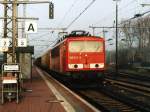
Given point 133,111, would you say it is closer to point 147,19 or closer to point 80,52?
point 80,52

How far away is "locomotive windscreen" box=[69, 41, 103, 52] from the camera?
26553 mm

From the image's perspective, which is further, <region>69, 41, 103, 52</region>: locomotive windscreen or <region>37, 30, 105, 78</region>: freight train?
<region>69, 41, 103, 52</region>: locomotive windscreen

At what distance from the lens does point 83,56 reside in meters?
26.3

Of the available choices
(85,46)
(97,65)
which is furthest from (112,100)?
(85,46)

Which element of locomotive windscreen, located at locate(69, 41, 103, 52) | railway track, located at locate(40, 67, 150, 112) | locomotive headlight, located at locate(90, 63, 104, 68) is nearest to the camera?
railway track, located at locate(40, 67, 150, 112)

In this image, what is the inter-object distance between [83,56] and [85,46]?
77 centimetres

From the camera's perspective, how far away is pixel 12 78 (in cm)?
1744

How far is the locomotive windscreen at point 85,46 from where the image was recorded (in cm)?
2655

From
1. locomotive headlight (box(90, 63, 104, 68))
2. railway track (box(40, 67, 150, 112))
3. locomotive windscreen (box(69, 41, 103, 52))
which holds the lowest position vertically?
railway track (box(40, 67, 150, 112))

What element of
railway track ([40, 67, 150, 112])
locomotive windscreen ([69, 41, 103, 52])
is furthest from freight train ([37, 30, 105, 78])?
railway track ([40, 67, 150, 112])

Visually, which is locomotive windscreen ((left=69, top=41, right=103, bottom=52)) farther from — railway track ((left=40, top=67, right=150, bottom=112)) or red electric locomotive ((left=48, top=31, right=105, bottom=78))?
railway track ((left=40, top=67, right=150, bottom=112))

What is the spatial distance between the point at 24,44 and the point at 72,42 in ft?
13.1

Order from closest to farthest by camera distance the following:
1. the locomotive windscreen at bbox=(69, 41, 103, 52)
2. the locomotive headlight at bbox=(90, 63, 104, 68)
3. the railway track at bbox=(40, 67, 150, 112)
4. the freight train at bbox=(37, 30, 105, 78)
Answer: the railway track at bbox=(40, 67, 150, 112), the freight train at bbox=(37, 30, 105, 78), the locomotive headlight at bbox=(90, 63, 104, 68), the locomotive windscreen at bbox=(69, 41, 103, 52)

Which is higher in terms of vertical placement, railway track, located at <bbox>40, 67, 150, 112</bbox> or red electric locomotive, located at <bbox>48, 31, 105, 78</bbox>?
red electric locomotive, located at <bbox>48, 31, 105, 78</bbox>
